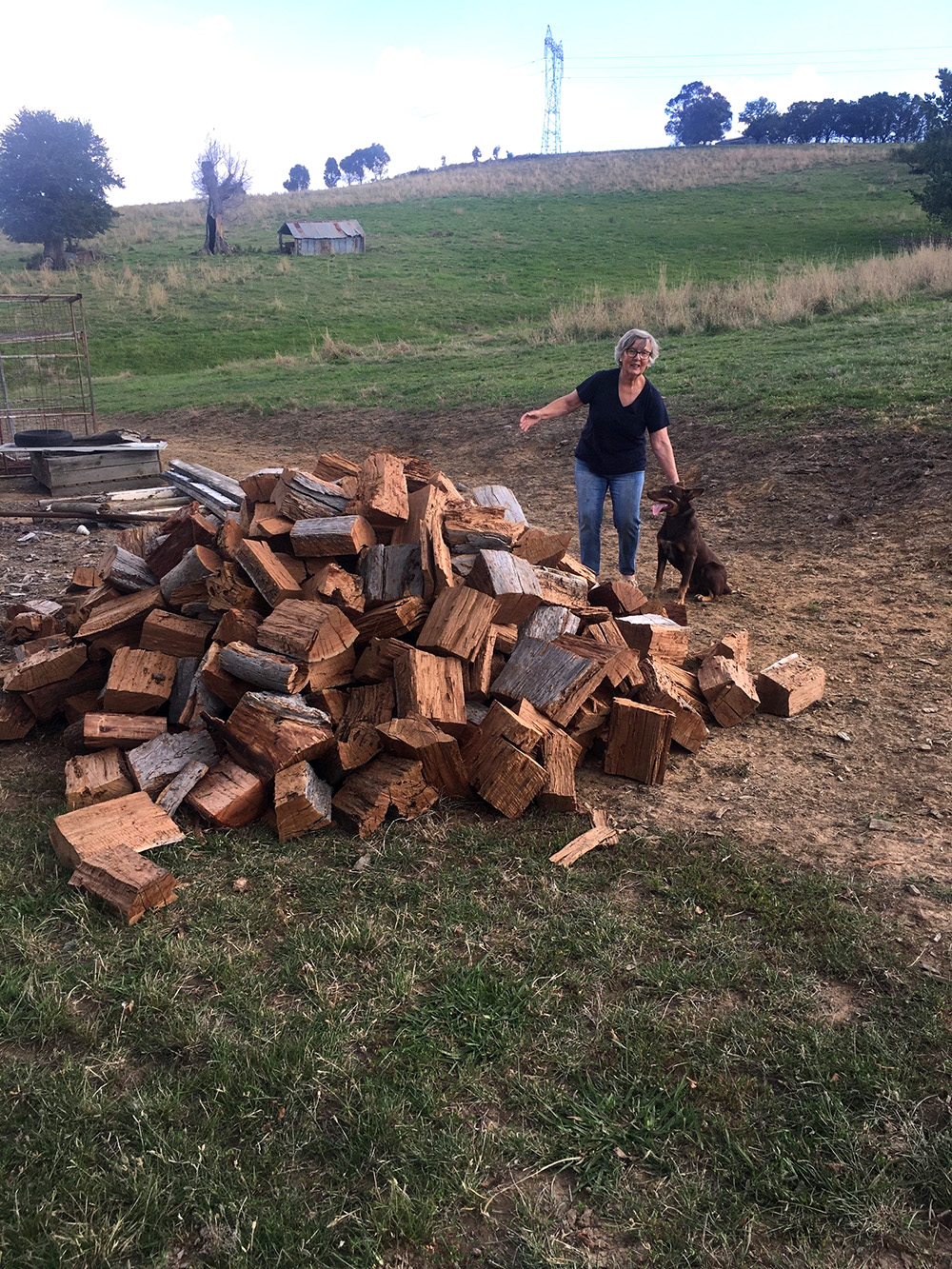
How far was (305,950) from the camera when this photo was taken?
112 inches

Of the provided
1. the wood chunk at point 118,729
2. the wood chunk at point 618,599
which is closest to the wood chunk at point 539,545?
the wood chunk at point 618,599

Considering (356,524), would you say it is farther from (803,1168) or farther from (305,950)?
(803,1168)

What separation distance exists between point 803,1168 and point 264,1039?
4.71 feet

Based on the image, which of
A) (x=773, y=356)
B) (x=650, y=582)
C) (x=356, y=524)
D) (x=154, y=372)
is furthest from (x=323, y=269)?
(x=356, y=524)

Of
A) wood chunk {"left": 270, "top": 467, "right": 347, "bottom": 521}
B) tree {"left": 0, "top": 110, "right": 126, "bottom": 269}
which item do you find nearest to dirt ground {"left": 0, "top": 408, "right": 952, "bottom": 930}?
wood chunk {"left": 270, "top": 467, "right": 347, "bottom": 521}

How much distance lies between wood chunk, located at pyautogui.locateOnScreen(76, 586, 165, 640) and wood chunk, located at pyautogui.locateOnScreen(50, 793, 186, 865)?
47.1 inches

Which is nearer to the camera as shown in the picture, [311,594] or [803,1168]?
[803,1168]

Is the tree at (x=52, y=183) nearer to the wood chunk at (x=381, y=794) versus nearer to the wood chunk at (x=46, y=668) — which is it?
the wood chunk at (x=46, y=668)

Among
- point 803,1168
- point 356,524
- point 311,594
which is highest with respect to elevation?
point 356,524

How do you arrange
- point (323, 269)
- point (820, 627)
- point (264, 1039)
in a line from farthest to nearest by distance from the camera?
point (323, 269) < point (820, 627) < point (264, 1039)

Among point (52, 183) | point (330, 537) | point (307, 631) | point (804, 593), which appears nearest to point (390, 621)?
point (307, 631)

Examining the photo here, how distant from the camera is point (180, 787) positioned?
366cm

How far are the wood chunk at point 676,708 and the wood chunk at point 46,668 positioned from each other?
2838 mm

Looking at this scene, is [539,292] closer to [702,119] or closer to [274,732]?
[274,732]
